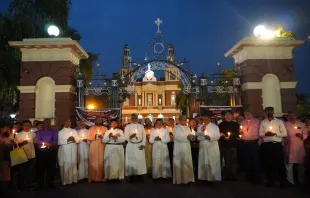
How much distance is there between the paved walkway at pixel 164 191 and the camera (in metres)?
8.10

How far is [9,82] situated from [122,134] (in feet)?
34.6

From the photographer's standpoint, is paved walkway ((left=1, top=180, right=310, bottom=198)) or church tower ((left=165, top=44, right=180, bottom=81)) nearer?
paved walkway ((left=1, top=180, right=310, bottom=198))

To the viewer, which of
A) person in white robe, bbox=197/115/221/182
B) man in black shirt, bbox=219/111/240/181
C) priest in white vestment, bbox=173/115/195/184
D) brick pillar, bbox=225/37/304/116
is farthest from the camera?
brick pillar, bbox=225/37/304/116

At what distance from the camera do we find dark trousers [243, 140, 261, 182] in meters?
9.50

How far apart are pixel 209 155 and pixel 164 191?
6.10 feet

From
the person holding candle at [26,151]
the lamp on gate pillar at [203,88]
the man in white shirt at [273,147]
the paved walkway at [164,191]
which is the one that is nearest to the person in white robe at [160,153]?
the paved walkway at [164,191]

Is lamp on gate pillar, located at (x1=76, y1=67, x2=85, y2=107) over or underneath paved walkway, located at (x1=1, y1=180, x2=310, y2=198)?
over

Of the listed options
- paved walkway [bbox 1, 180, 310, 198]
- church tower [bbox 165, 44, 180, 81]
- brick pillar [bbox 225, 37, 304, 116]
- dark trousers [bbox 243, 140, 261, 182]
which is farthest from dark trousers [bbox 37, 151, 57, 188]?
brick pillar [bbox 225, 37, 304, 116]

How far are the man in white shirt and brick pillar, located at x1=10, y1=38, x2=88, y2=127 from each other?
8650 millimetres

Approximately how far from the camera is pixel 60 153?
9.87m

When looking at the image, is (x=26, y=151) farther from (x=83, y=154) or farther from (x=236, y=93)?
(x=236, y=93)

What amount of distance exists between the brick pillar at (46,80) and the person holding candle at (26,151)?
395 centimetres

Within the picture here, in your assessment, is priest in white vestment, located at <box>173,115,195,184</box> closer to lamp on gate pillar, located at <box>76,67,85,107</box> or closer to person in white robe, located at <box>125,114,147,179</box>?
person in white robe, located at <box>125,114,147,179</box>

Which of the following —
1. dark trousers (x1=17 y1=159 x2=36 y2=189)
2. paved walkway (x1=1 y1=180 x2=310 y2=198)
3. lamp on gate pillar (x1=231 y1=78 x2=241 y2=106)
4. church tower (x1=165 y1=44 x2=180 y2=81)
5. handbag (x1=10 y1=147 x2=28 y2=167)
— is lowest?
paved walkway (x1=1 y1=180 x2=310 y2=198)
